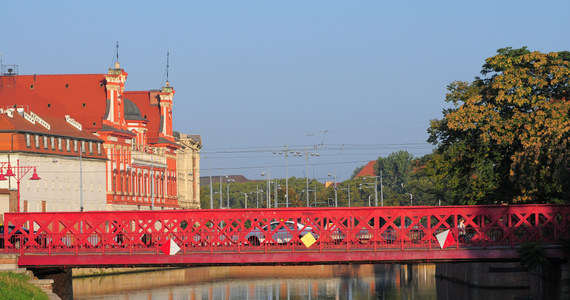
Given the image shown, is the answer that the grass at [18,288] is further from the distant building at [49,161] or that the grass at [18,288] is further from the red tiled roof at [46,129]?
the red tiled roof at [46,129]

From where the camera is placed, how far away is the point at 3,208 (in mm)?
106438

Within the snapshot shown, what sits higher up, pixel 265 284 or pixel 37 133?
pixel 37 133

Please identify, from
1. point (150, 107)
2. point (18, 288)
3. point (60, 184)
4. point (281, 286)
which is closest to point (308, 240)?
point (18, 288)

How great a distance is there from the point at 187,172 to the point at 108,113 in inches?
1606

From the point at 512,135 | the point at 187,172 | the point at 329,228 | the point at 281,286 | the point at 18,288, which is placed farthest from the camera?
the point at 187,172

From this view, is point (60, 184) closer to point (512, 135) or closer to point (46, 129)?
point (46, 129)

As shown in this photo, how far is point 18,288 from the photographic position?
4616 cm

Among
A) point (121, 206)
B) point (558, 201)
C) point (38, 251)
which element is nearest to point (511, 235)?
point (558, 201)

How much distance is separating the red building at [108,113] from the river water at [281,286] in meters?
25.7

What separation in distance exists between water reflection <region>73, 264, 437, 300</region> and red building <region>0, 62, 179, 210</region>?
25.3m

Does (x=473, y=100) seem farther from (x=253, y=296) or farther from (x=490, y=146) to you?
(x=253, y=296)

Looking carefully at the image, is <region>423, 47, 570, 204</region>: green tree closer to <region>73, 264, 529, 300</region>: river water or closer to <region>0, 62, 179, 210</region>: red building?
<region>73, 264, 529, 300</region>: river water

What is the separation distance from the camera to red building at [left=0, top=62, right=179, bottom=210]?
134750 millimetres

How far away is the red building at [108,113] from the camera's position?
134750 millimetres
